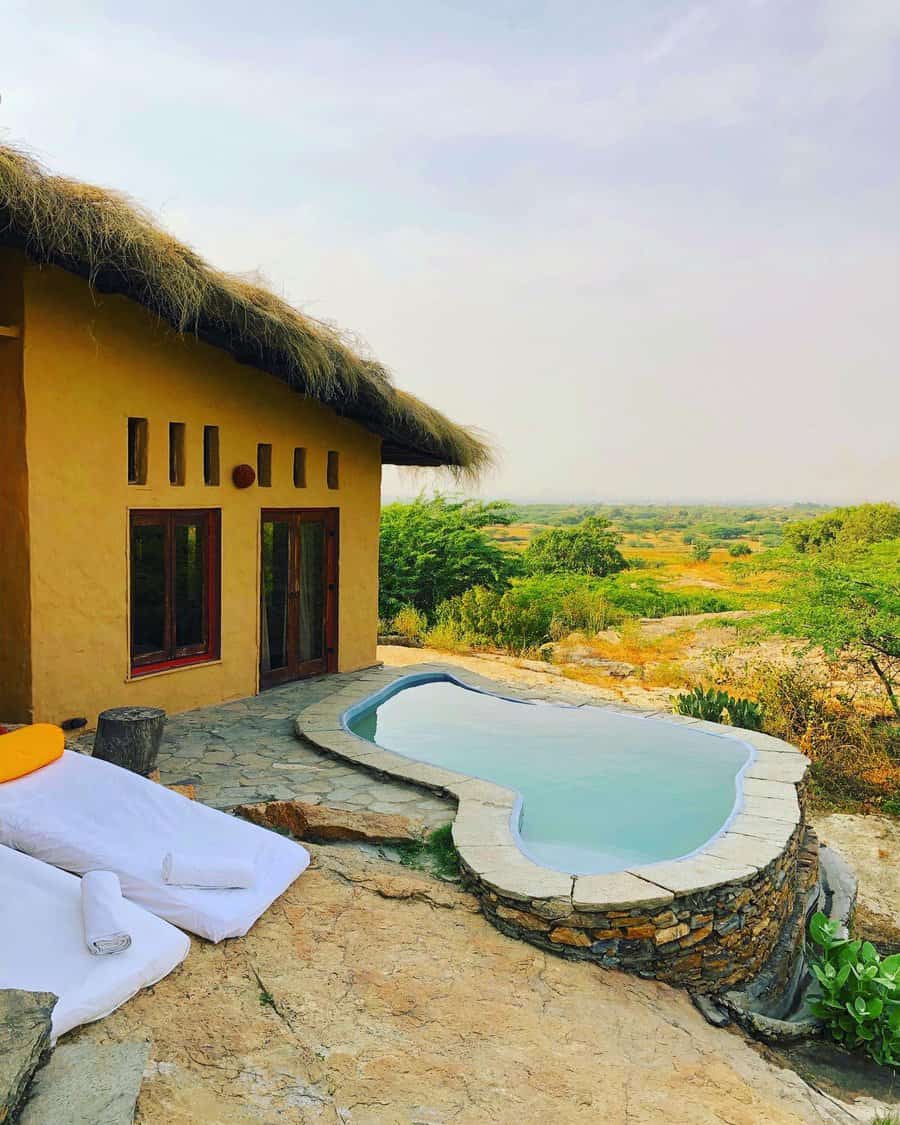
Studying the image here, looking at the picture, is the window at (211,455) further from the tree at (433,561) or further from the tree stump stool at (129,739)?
the tree at (433,561)

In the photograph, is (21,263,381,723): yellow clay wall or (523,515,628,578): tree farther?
(523,515,628,578): tree

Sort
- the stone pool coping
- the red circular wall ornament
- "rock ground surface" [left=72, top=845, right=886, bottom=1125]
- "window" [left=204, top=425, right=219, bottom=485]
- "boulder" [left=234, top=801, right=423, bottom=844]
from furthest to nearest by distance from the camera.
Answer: the red circular wall ornament
"window" [left=204, top=425, right=219, bottom=485]
"boulder" [left=234, top=801, right=423, bottom=844]
the stone pool coping
"rock ground surface" [left=72, top=845, right=886, bottom=1125]

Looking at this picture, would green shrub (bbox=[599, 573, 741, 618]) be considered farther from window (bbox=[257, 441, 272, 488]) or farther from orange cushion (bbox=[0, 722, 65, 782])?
orange cushion (bbox=[0, 722, 65, 782])

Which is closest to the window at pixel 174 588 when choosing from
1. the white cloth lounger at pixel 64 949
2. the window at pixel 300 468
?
the window at pixel 300 468

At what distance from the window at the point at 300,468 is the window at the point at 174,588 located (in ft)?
3.79

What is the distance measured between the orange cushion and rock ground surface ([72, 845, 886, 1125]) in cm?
147

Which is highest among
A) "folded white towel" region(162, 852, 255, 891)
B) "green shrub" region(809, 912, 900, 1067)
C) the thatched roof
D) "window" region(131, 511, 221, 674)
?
the thatched roof

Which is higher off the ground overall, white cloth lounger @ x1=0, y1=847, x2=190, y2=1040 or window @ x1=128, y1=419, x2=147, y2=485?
window @ x1=128, y1=419, x2=147, y2=485

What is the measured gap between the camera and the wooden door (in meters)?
7.79

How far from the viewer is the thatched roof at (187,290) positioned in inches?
191

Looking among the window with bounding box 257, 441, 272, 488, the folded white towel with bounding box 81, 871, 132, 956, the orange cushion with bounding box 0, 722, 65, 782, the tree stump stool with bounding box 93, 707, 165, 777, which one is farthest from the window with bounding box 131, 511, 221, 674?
the folded white towel with bounding box 81, 871, 132, 956

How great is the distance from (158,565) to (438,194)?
682 inches

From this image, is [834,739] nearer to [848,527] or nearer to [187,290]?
[187,290]

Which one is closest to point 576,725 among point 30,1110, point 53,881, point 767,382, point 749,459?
point 53,881
